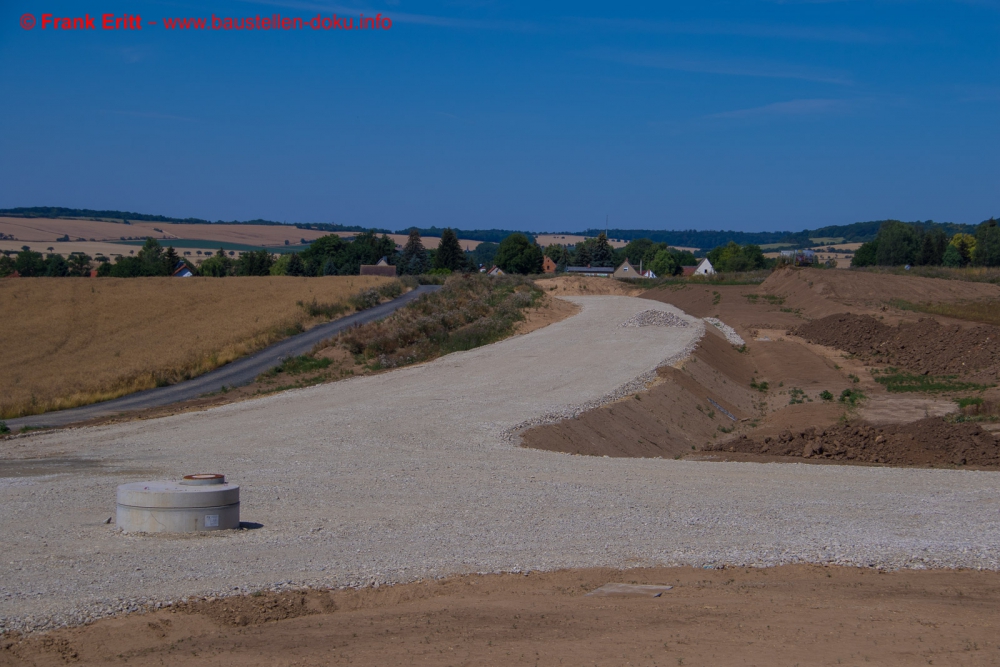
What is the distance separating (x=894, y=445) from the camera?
59.9ft

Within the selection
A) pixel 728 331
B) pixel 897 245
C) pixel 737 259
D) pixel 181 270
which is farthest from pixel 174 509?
pixel 737 259

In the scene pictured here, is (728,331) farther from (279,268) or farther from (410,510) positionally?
(279,268)

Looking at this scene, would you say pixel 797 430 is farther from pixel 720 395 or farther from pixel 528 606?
pixel 528 606

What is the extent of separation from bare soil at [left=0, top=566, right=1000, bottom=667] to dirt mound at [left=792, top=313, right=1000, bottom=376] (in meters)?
24.0

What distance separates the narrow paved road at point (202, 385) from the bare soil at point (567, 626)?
1517 centimetres

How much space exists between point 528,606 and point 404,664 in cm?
166

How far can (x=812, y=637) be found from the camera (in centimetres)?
698

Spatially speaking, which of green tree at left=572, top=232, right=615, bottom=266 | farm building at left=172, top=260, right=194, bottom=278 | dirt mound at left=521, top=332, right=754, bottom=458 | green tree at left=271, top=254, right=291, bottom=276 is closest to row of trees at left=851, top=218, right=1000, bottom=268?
green tree at left=572, top=232, right=615, bottom=266

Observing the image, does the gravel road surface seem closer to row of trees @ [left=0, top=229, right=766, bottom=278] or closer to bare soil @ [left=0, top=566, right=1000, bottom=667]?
bare soil @ [left=0, top=566, right=1000, bottom=667]

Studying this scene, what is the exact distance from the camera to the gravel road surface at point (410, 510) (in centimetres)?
845

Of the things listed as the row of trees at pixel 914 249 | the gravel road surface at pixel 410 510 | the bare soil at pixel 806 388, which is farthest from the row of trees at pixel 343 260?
the gravel road surface at pixel 410 510

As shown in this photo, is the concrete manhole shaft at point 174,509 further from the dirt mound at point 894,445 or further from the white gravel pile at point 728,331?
the white gravel pile at point 728,331

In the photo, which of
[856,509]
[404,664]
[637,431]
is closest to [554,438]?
[637,431]

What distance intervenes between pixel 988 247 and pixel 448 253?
5979 centimetres
